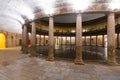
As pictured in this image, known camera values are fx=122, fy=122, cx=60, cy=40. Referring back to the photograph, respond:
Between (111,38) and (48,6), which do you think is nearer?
(111,38)

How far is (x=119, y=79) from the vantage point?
5.35m

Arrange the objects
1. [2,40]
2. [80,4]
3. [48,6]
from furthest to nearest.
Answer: [2,40], [48,6], [80,4]

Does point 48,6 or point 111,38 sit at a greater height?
point 48,6

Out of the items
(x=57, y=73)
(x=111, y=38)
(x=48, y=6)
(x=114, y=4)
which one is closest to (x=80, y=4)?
(x=114, y=4)

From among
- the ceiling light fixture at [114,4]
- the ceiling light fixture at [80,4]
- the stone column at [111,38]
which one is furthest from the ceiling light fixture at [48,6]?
the stone column at [111,38]

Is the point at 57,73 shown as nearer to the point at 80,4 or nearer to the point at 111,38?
the point at 111,38

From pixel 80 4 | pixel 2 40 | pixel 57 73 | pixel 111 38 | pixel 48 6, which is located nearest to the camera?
pixel 57 73

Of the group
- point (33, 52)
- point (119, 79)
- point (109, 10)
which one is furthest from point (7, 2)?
point (119, 79)

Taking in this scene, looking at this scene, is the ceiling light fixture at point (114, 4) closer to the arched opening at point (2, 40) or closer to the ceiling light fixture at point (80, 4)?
the ceiling light fixture at point (80, 4)

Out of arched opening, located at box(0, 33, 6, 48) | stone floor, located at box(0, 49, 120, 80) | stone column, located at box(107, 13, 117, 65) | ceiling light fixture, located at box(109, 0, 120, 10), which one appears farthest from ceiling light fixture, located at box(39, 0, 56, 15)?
arched opening, located at box(0, 33, 6, 48)

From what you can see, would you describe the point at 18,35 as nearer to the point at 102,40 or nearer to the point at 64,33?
the point at 64,33

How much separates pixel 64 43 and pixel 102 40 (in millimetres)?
7590

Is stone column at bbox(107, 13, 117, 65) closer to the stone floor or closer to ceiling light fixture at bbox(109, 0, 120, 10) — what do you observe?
ceiling light fixture at bbox(109, 0, 120, 10)

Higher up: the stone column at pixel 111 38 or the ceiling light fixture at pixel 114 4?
the ceiling light fixture at pixel 114 4
